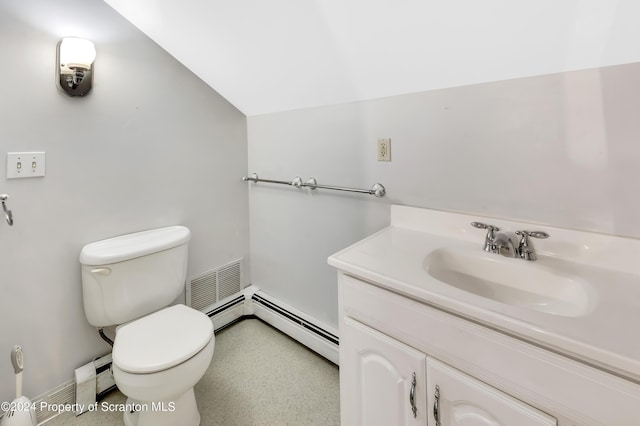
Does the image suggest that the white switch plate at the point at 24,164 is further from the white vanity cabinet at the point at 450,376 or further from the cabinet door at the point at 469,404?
the cabinet door at the point at 469,404

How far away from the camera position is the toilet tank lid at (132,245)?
123 centimetres

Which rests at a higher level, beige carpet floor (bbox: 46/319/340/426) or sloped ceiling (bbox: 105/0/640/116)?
sloped ceiling (bbox: 105/0/640/116)

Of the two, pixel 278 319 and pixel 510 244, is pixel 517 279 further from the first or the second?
pixel 278 319

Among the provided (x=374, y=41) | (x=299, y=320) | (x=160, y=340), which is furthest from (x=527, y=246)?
(x=160, y=340)

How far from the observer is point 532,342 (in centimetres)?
59

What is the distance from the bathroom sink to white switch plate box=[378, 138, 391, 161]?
49cm

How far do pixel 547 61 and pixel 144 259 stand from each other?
1753 millimetres

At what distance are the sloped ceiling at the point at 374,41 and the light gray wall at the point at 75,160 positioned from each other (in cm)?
21

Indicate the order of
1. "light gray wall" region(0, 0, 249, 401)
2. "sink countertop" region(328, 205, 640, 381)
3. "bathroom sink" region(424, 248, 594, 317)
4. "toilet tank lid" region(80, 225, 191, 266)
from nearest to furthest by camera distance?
"sink countertop" region(328, 205, 640, 381) → "bathroom sink" region(424, 248, 594, 317) → "light gray wall" region(0, 0, 249, 401) → "toilet tank lid" region(80, 225, 191, 266)

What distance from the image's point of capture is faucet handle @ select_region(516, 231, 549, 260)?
35.8 inches

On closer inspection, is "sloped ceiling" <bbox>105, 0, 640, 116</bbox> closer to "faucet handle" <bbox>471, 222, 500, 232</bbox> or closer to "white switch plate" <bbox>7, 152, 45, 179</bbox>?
"faucet handle" <bbox>471, 222, 500, 232</bbox>

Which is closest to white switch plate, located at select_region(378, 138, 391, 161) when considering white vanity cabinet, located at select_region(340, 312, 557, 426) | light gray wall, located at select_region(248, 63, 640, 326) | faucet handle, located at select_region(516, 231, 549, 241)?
light gray wall, located at select_region(248, 63, 640, 326)

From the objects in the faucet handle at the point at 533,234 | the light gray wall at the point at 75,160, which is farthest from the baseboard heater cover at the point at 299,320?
the faucet handle at the point at 533,234

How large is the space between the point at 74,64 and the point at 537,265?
1903mm
